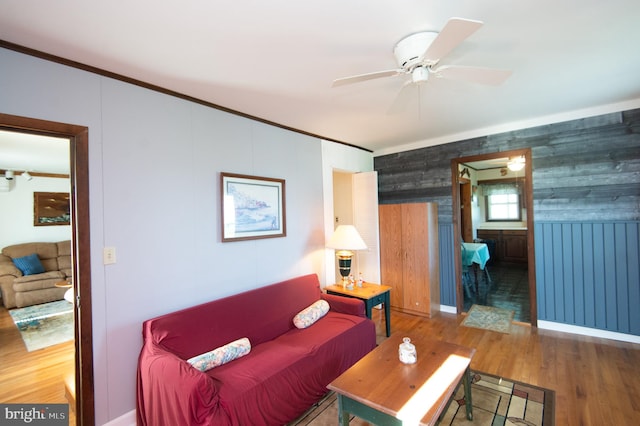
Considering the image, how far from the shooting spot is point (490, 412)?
1.99 m

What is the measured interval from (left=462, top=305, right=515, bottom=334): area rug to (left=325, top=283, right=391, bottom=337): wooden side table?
3.74 feet

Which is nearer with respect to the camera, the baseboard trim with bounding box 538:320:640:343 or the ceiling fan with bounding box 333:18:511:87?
the ceiling fan with bounding box 333:18:511:87

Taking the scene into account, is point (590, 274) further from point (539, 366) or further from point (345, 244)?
point (345, 244)

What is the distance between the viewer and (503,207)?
7227mm

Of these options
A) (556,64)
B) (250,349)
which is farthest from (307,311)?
A: (556,64)

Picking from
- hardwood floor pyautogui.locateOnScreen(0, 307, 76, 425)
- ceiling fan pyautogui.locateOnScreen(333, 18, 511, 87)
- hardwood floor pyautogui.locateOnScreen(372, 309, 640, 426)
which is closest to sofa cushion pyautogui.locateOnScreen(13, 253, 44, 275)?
hardwood floor pyautogui.locateOnScreen(0, 307, 76, 425)

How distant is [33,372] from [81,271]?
173 centimetres

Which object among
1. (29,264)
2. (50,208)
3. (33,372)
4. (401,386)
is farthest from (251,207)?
(50,208)

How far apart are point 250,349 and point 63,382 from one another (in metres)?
1.70

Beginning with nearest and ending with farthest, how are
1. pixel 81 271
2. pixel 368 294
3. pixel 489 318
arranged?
pixel 81 271, pixel 368 294, pixel 489 318

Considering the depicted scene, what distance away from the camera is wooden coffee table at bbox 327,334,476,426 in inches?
56.4

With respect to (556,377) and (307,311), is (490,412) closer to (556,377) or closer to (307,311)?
(556,377)

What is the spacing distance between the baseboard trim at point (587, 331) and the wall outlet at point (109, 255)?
428 centimetres

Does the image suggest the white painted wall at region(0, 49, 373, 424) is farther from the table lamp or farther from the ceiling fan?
the ceiling fan
